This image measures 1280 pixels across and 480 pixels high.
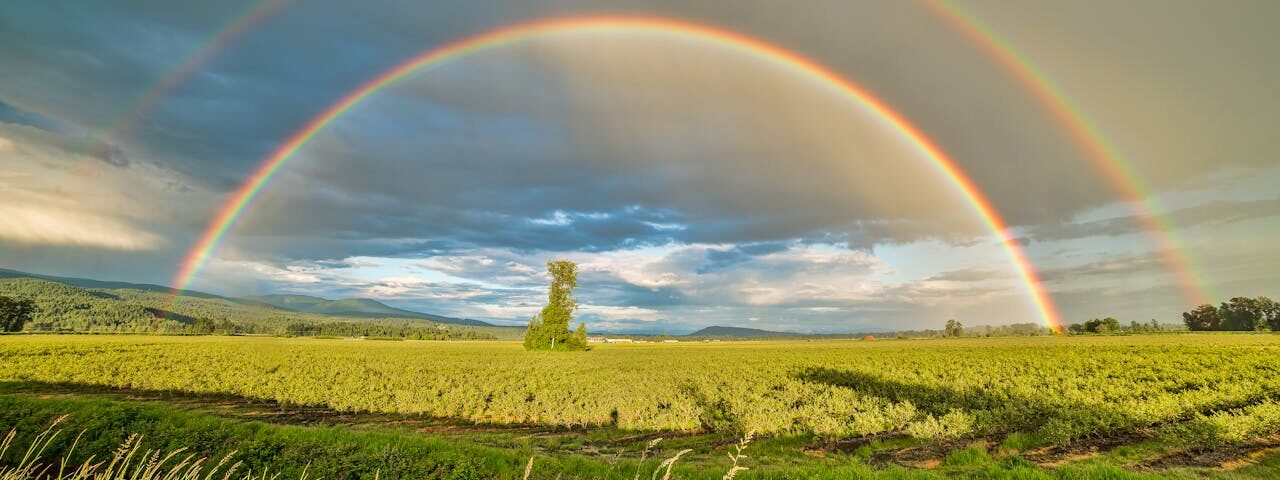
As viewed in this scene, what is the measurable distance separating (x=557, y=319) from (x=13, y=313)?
178237 millimetres

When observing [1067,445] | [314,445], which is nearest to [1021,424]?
[1067,445]

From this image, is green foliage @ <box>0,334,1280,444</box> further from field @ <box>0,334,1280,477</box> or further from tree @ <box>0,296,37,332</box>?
Answer: tree @ <box>0,296,37,332</box>

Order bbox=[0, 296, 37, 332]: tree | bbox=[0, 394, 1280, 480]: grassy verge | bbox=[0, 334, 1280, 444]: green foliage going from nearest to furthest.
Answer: bbox=[0, 394, 1280, 480]: grassy verge, bbox=[0, 334, 1280, 444]: green foliage, bbox=[0, 296, 37, 332]: tree

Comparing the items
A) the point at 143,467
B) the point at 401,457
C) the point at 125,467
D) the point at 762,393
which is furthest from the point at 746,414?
the point at 125,467

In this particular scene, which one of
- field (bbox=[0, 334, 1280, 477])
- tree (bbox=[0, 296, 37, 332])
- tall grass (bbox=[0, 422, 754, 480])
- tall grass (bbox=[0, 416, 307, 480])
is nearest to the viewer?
tall grass (bbox=[0, 422, 754, 480])

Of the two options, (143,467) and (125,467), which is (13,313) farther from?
(125,467)

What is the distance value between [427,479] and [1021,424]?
2746 cm

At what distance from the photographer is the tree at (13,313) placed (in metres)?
161

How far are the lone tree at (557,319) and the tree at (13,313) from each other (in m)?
169

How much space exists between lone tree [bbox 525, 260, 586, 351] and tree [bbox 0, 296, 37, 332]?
555 ft

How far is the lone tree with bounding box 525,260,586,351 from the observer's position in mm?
107062

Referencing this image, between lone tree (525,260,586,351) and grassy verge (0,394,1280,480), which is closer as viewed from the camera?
grassy verge (0,394,1280,480)

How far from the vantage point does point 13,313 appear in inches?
6467

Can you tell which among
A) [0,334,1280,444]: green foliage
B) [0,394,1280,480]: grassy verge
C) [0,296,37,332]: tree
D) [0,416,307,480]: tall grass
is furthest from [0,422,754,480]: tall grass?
[0,296,37,332]: tree
